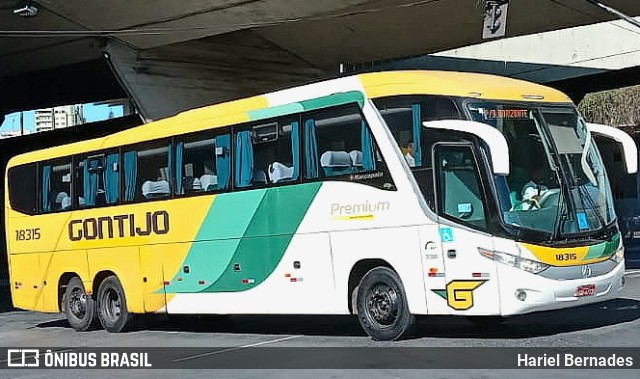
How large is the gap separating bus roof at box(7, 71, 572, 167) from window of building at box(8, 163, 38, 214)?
396 cm

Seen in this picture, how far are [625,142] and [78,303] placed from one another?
10387 mm

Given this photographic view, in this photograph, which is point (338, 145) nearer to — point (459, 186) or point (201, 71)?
point (459, 186)

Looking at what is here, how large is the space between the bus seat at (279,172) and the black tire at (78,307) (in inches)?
216

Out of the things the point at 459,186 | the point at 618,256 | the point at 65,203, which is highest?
the point at 65,203

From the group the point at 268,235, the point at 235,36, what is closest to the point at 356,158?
the point at 268,235

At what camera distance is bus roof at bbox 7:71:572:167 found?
1219 cm

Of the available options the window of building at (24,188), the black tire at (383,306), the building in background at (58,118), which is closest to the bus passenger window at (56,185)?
the window of building at (24,188)

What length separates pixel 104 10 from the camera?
86.8 ft

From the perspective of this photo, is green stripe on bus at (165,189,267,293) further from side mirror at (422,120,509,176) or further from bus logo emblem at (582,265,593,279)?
bus logo emblem at (582,265,593,279)

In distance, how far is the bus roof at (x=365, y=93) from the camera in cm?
1219

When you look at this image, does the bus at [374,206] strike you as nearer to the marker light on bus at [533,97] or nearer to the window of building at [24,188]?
the marker light on bus at [533,97]

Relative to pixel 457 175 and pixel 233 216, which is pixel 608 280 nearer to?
pixel 457 175

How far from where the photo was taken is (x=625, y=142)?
12.5 metres

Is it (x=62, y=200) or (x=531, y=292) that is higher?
(x=62, y=200)
